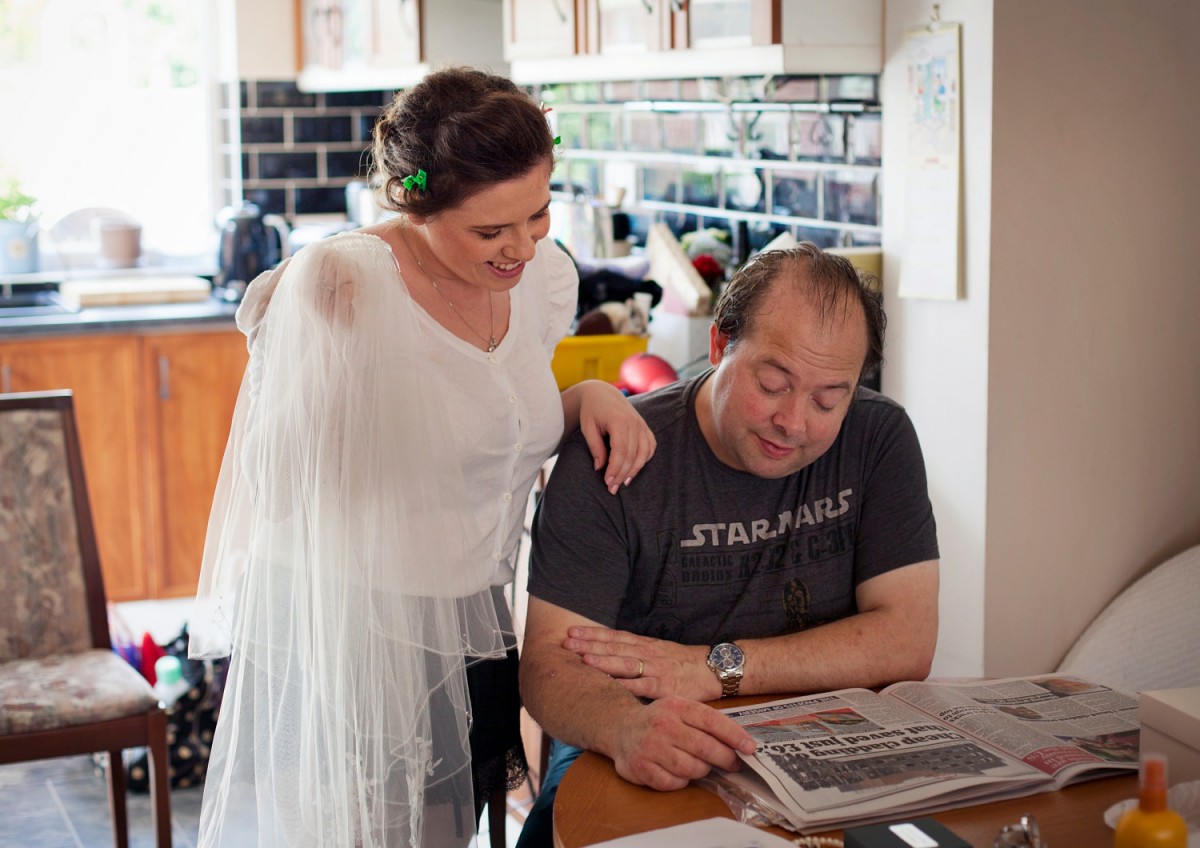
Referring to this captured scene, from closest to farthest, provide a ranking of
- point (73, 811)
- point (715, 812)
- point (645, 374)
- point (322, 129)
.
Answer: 1. point (715, 812)
2. point (645, 374)
3. point (73, 811)
4. point (322, 129)

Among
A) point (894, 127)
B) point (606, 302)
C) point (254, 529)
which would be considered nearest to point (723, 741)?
point (254, 529)

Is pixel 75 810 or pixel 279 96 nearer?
pixel 75 810

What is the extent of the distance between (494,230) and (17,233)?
359 cm

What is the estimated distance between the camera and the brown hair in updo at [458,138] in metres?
1.50

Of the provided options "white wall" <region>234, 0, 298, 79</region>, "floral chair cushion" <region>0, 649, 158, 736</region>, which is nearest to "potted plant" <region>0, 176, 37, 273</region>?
"white wall" <region>234, 0, 298, 79</region>

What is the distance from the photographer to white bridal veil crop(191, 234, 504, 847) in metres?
1.51

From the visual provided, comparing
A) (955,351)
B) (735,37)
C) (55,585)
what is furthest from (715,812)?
(55,585)

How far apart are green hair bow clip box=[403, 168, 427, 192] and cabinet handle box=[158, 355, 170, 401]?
291 centimetres

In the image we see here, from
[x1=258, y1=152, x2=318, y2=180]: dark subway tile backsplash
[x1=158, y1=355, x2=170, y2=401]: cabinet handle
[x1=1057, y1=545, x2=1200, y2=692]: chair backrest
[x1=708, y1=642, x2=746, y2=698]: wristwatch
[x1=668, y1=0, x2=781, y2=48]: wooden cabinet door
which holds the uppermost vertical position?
[x1=668, y1=0, x2=781, y2=48]: wooden cabinet door

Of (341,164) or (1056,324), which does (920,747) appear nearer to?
(1056,324)

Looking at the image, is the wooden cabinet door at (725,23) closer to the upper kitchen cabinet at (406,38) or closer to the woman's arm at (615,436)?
the woman's arm at (615,436)

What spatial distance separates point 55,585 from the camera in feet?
8.79

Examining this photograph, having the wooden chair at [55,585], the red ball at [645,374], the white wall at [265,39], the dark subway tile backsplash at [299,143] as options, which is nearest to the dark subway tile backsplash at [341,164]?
the dark subway tile backsplash at [299,143]

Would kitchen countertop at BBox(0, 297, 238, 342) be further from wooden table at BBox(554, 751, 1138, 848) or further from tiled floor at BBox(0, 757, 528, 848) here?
wooden table at BBox(554, 751, 1138, 848)
